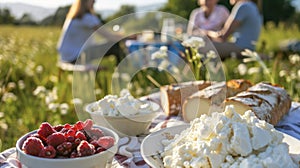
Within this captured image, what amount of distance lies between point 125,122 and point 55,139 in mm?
351

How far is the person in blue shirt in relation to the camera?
3473 millimetres

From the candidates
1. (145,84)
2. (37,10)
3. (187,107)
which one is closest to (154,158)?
(187,107)

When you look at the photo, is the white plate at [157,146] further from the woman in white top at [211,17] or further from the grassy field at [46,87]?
the woman in white top at [211,17]

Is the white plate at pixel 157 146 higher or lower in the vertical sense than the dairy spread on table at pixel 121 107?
lower

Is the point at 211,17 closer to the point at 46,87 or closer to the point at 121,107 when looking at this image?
the point at 46,87

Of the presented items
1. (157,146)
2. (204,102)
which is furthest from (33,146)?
(204,102)

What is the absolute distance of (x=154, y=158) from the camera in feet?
2.94

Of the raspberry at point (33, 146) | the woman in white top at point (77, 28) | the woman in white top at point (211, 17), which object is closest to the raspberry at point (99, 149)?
the raspberry at point (33, 146)

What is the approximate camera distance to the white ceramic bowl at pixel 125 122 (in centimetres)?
118

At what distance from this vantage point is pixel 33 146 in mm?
848

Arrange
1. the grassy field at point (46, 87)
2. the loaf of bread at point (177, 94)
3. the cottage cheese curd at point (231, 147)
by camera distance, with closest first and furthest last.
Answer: the cottage cheese curd at point (231, 147)
the loaf of bread at point (177, 94)
the grassy field at point (46, 87)

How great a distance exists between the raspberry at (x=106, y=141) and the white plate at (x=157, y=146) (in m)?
0.07

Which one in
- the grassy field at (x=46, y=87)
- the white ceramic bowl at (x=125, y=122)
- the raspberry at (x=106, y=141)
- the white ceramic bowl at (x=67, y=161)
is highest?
the raspberry at (x=106, y=141)

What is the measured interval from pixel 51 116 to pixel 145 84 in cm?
76
